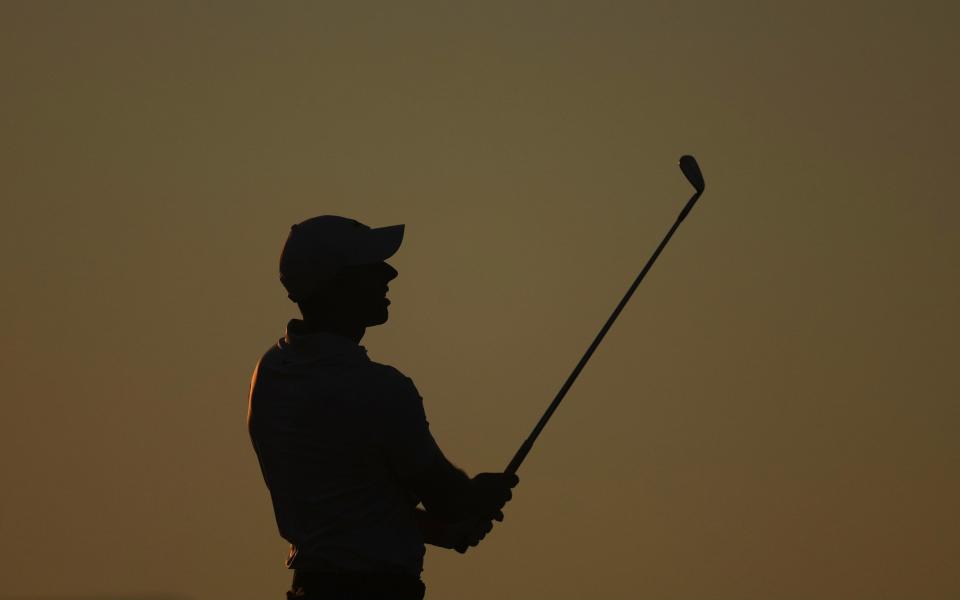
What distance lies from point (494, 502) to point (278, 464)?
685mm

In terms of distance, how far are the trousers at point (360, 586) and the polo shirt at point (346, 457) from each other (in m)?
0.02

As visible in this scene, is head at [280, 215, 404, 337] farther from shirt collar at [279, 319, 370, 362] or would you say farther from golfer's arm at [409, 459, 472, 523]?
golfer's arm at [409, 459, 472, 523]

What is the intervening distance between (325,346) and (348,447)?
1.10ft

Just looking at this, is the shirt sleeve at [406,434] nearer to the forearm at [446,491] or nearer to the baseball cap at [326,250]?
the forearm at [446,491]

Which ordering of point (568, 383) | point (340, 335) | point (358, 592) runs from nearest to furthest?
point (358, 592), point (340, 335), point (568, 383)

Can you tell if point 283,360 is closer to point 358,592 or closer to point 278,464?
point 278,464

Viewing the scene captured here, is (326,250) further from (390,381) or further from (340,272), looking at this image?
(390,381)

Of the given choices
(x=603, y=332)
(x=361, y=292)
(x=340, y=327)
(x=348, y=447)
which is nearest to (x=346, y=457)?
(x=348, y=447)

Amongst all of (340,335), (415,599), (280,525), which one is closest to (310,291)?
(340,335)

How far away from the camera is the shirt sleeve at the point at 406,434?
12.9 ft

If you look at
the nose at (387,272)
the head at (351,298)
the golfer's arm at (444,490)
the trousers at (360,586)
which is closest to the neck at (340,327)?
the head at (351,298)

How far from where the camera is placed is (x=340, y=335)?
13.8 feet

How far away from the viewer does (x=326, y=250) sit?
420 cm

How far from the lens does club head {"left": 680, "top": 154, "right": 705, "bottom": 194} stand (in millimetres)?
5949
